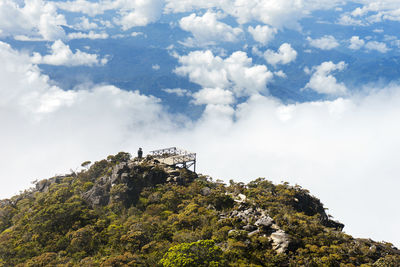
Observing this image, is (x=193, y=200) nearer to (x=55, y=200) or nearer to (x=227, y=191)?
(x=227, y=191)

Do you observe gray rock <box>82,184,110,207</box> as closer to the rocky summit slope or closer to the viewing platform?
the rocky summit slope

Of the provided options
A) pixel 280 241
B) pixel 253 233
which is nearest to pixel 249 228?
pixel 253 233

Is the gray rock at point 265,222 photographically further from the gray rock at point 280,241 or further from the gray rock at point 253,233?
the gray rock at point 280,241

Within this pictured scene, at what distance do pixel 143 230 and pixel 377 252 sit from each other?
85.3 ft

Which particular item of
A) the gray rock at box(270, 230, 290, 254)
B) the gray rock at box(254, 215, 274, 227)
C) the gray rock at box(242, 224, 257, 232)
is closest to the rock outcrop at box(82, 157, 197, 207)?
the gray rock at box(242, 224, 257, 232)

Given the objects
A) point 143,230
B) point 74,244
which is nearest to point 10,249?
point 74,244

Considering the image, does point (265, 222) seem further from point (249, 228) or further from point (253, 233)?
point (253, 233)

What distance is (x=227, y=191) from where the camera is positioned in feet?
153

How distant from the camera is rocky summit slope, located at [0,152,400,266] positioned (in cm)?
2766

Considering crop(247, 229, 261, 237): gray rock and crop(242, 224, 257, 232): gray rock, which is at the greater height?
crop(242, 224, 257, 232): gray rock

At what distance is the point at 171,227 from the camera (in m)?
35.1

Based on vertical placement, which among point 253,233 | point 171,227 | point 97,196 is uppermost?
point 97,196

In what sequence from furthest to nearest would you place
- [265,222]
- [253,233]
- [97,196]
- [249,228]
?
[97,196] → [265,222] → [249,228] → [253,233]

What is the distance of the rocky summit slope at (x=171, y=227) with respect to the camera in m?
27.7
